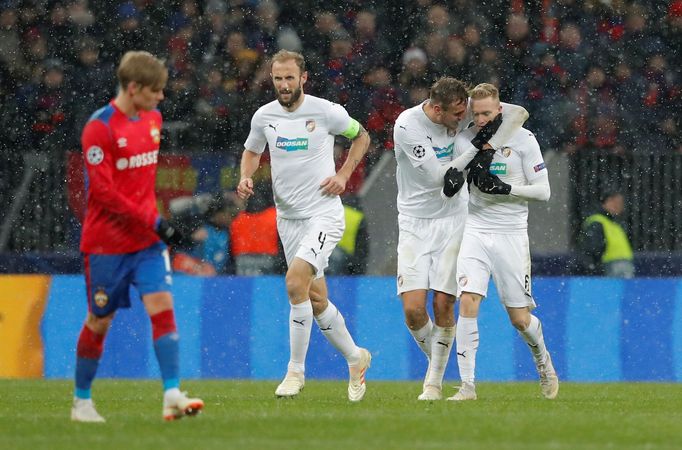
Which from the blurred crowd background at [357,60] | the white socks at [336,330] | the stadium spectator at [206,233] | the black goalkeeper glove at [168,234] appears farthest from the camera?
the blurred crowd background at [357,60]

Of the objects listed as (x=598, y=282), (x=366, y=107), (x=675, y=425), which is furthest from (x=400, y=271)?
(x=366, y=107)

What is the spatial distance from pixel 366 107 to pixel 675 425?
8855 mm

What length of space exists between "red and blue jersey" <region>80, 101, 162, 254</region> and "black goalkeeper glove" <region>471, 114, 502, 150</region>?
280 centimetres

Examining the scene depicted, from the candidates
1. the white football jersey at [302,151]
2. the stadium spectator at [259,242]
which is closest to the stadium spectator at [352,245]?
the stadium spectator at [259,242]

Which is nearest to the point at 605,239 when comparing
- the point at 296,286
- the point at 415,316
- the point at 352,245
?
the point at 352,245

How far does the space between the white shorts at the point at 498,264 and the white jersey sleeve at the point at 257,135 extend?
1.60 metres

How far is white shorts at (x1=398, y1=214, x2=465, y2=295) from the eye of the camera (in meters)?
10.5

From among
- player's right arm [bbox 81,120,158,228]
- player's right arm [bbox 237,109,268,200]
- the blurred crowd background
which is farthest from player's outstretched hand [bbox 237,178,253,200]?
the blurred crowd background

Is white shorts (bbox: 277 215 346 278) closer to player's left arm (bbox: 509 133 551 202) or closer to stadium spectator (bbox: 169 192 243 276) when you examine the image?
player's left arm (bbox: 509 133 551 202)

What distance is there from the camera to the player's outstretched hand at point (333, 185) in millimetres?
10180

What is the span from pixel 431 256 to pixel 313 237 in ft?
3.06

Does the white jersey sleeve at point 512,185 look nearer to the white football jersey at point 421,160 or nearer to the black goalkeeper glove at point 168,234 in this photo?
the white football jersey at point 421,160

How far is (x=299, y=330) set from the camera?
10.2m

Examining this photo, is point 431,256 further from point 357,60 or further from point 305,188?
point 357,60
